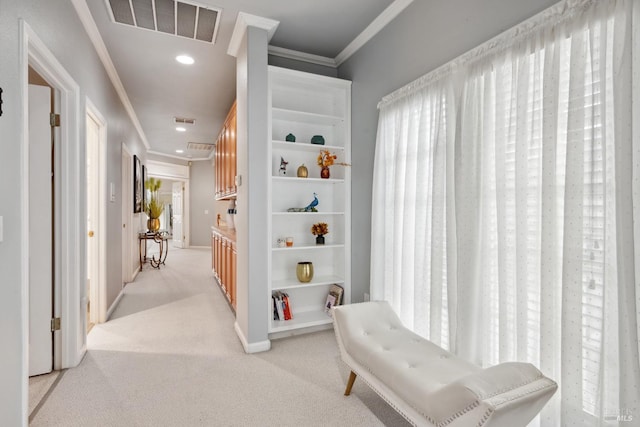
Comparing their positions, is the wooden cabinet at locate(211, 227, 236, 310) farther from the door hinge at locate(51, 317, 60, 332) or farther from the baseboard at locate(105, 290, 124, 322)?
the door hinge at locate(51, 317, 60, 332)

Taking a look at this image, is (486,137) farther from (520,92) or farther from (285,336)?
(285,336)

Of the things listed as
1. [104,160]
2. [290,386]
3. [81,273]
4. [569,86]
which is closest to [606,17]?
[569,86]

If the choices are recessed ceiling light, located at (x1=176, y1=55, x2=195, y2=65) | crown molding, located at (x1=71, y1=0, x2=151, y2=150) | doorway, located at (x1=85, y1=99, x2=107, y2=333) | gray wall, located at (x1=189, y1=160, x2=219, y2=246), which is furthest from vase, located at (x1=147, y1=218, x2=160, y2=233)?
recessed ceiling light, located at (x1=176, y1=55, x2=195, y2=65)

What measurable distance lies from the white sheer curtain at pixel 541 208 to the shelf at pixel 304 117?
1127mm

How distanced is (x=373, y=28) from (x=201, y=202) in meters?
7.89

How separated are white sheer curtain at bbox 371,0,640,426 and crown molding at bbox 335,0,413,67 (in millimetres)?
772

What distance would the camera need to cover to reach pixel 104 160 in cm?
330

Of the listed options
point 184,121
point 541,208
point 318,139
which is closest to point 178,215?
point 184,121

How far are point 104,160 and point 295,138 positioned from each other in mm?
2022

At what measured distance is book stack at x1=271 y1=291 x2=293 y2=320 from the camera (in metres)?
2.99

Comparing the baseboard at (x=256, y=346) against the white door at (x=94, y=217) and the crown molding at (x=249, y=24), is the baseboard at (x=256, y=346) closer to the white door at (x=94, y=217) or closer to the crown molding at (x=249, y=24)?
the white door at (x=94, y=217)

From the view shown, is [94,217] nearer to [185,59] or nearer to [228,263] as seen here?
[228,263]

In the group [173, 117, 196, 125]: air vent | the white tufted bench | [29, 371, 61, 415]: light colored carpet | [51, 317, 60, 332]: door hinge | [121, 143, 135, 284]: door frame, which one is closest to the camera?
the white tufted bench

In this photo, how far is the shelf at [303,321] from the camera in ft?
9.59
